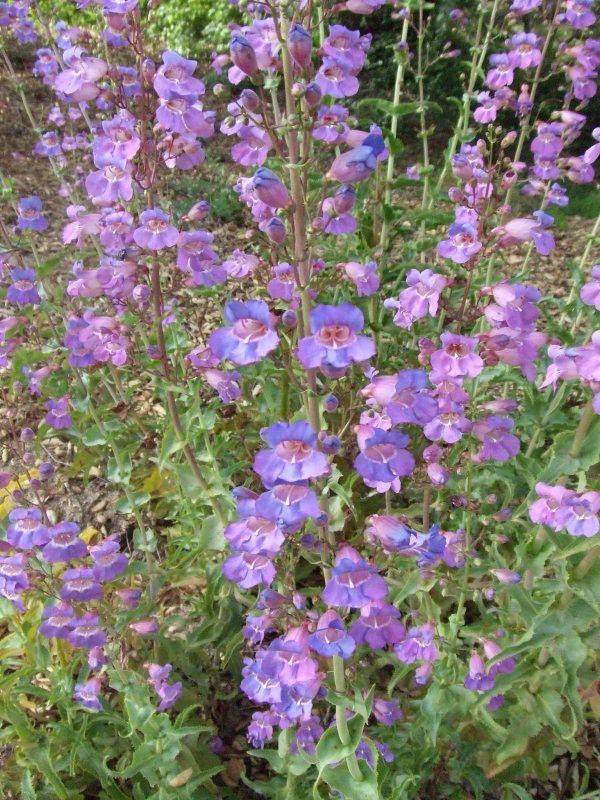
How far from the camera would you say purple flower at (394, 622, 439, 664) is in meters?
2.22

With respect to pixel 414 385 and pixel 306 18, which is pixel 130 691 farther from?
pixel 306 18

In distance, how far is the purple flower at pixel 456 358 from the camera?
199 centimetres

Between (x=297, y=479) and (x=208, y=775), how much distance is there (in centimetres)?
138

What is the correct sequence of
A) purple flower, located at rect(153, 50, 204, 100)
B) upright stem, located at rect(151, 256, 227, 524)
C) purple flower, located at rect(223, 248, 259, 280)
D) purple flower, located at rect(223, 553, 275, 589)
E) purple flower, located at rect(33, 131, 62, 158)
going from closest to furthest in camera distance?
purple flower, located at rect(223, 553, 275, 589), purple flower, located at rect(153, 50, 204, 100), upright stem, located at rect(151, 256, 227, 524), purple flower, located at rect(223, 248, 259, 280), purple flower, located at rect(33, 131, 62, 158)

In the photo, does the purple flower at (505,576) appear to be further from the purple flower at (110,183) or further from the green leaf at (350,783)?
the purple flower at (110,183)

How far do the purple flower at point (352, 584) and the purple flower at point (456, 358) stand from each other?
0.66m

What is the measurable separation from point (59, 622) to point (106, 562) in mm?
239

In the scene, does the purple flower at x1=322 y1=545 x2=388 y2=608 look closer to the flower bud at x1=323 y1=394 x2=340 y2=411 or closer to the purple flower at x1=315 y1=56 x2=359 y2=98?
the flower bud at x1=323 y1=394 x2=340 y2=411

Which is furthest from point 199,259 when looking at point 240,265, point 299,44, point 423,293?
point 299,44

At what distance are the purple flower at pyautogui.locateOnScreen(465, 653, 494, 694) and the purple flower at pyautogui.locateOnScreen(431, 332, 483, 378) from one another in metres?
0.95

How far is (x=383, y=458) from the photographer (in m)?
1.61

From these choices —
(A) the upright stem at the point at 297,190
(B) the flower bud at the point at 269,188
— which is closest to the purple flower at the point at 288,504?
(A) the upright stem at the point at 297,190

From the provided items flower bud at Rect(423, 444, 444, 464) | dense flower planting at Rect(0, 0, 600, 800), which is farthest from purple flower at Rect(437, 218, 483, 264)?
flower bud at Rect(423, 444, 444, 464)

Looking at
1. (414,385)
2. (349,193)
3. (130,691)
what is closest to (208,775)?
(130,691)
